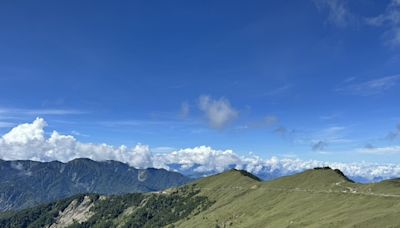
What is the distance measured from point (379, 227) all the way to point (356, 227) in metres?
11.9

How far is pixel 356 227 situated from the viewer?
653ft

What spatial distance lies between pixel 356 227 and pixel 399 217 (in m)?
21.0

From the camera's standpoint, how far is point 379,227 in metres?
190

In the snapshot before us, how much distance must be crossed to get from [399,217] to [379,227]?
13837mm

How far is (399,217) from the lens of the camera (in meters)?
196
